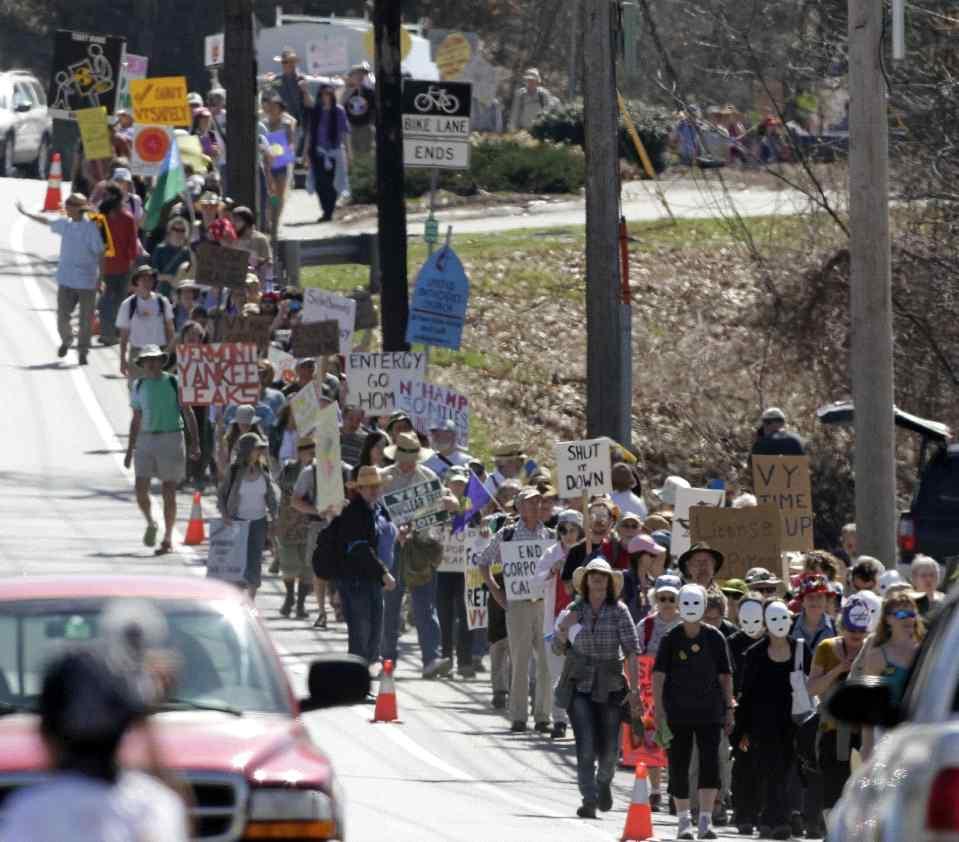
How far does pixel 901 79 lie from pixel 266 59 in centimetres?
2885

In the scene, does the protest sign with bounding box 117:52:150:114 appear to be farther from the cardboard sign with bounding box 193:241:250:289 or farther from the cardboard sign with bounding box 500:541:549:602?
the cardboard sign with bounding box 500:541:549:602

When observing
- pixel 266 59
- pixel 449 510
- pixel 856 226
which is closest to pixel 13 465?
pixel 449 510

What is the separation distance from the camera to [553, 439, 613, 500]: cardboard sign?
19062mm

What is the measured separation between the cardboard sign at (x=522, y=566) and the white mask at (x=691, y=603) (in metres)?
3.58

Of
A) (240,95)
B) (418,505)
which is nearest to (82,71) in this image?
(240,95)

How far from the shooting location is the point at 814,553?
1623 cm

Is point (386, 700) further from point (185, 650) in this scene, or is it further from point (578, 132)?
point (578, 132)

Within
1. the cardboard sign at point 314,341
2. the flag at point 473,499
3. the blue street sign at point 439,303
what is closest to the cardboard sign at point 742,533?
the flag at point 473,499

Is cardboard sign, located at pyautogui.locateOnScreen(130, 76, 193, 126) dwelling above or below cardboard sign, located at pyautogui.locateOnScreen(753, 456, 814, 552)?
above

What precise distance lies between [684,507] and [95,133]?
1677cm

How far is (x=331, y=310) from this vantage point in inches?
969

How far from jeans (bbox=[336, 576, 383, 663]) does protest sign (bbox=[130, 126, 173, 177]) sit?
15908mm

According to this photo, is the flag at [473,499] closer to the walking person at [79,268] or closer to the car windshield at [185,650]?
the walking person at [79,268]

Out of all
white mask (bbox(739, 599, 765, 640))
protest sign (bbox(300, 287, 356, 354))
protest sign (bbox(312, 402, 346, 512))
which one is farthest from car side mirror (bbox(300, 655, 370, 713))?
protest sign (bbox(300, 287, 356, 354))
